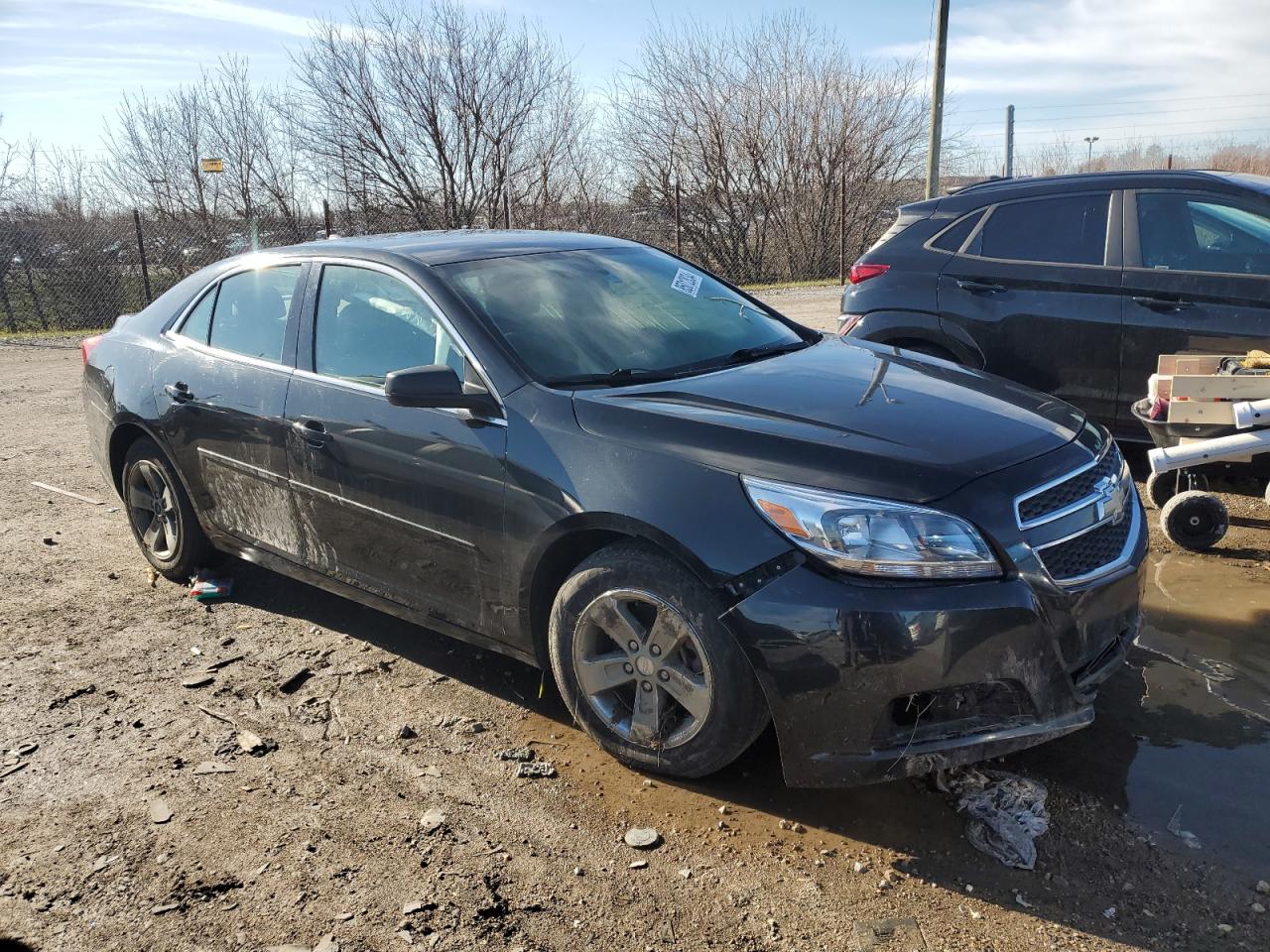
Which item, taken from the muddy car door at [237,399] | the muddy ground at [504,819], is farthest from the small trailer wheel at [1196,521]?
the muddy car door at [237,399]

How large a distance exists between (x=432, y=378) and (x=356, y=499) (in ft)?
2.31

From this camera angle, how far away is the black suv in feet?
18.5

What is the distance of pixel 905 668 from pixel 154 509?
3967 mm

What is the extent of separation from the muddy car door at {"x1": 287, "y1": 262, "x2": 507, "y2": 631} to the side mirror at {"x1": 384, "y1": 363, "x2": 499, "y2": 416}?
0.06 meters

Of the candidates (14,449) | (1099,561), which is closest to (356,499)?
(1099,561)

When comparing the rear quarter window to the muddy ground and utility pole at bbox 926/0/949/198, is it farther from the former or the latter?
utility pole at bbox 926/0/949/198

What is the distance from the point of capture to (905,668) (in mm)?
2645

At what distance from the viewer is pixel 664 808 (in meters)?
3.04

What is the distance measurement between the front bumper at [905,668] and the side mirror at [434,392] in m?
1.18

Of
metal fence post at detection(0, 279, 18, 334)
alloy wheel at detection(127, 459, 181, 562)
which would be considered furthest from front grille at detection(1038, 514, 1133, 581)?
metal fence post at detection(0, 279, 18, 334)

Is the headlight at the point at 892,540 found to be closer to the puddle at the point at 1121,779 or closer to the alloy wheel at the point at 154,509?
the puddle at the point at 1121,779

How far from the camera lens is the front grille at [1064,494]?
2.82 meters

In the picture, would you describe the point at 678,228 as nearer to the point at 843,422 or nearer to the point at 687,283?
the point at 687,283

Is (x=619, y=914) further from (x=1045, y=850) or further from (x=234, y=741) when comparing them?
(x=234, y=741)
